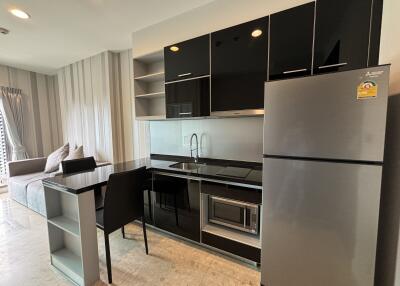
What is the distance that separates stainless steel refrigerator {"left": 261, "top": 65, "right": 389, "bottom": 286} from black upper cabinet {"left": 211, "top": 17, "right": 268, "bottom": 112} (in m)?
0.50

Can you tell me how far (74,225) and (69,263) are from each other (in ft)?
1.22

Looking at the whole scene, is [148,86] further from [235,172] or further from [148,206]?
[235,172]

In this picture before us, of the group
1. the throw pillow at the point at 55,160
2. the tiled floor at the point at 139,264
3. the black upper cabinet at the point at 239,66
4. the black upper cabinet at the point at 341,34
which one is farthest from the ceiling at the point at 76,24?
the tiled floor at the point at 139,264

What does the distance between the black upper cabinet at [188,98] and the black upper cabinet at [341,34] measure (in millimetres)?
1044

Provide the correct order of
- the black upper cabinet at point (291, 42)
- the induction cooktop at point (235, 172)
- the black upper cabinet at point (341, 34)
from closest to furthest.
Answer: the black upper cabinet at point (341, 34) < the black upper cabinet at point (291, 42) < the induction cooktop at point (235, 172)

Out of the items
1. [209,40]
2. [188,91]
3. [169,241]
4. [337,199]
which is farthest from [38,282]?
[209,40]

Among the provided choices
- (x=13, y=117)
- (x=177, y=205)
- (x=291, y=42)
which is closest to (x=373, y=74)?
(x=291, y=42)

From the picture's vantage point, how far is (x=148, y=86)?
2.84 m

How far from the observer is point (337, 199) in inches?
43.4

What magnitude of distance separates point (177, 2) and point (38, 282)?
9.69ft

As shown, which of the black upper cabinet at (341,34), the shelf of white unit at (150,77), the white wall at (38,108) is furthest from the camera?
the white wall at (38,108)

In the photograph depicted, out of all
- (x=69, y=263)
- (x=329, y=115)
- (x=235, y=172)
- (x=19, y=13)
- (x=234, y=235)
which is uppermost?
(x=19, y=13)

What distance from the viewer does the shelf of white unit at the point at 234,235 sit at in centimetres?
169

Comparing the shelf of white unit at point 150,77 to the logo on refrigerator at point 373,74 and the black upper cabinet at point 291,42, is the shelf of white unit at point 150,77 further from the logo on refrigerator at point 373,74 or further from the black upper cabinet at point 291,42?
the logo on refrigerator at point 373,74
